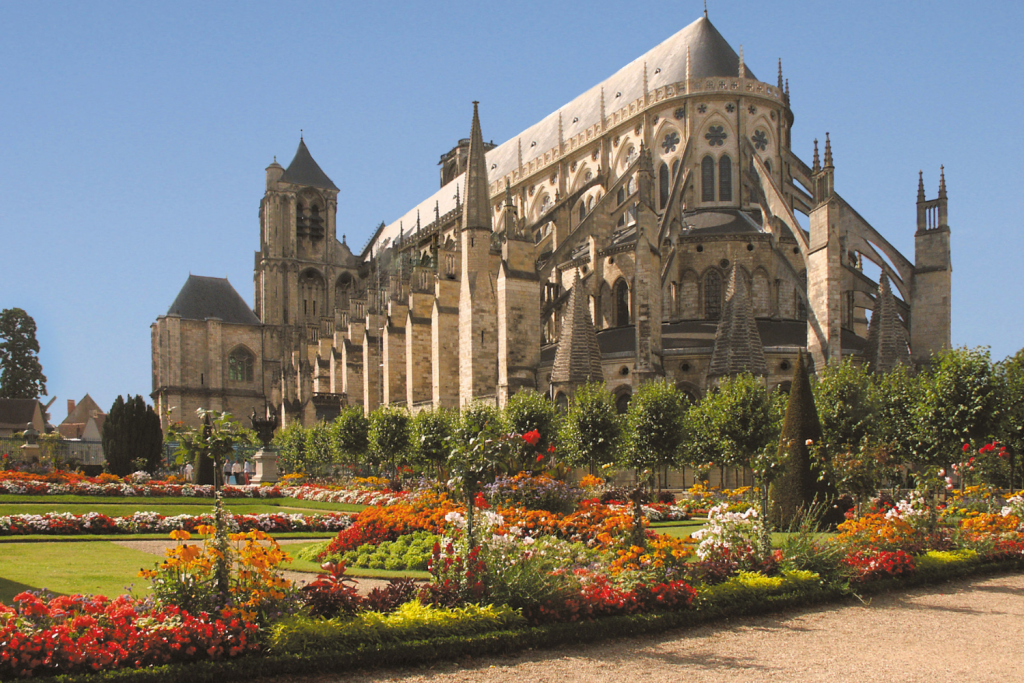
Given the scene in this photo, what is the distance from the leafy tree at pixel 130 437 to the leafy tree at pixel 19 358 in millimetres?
34509

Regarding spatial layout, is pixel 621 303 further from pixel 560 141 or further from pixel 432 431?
pixel 560 141

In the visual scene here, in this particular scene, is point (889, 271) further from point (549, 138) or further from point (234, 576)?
point (234, 576)

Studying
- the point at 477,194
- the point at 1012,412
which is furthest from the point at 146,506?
the point at 1012,412

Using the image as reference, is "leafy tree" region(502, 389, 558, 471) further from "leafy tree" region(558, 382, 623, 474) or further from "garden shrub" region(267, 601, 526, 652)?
"garden shrub" region(267, 601, 526, 652)

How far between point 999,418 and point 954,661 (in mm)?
15334

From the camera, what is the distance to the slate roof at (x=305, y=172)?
71125mm

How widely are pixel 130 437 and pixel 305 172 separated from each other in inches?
1662

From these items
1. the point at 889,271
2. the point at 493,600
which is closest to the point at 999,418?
the point at 889,271

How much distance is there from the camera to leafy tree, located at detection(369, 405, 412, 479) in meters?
33.2

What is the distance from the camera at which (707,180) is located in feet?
134

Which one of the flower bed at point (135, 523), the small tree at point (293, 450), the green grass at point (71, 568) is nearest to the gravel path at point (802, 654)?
the green grass at point (71, 568)

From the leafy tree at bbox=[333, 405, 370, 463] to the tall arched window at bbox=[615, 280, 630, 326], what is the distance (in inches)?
476

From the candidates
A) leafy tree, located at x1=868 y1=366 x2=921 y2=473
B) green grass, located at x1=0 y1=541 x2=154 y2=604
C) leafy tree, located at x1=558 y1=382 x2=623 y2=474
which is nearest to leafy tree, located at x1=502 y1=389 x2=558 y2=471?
leafy tree, located at x1=558 y1=382 x2=623 y2=474

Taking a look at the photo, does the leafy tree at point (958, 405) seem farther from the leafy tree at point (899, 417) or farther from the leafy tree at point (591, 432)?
the leafy tree at point (591, 432)
